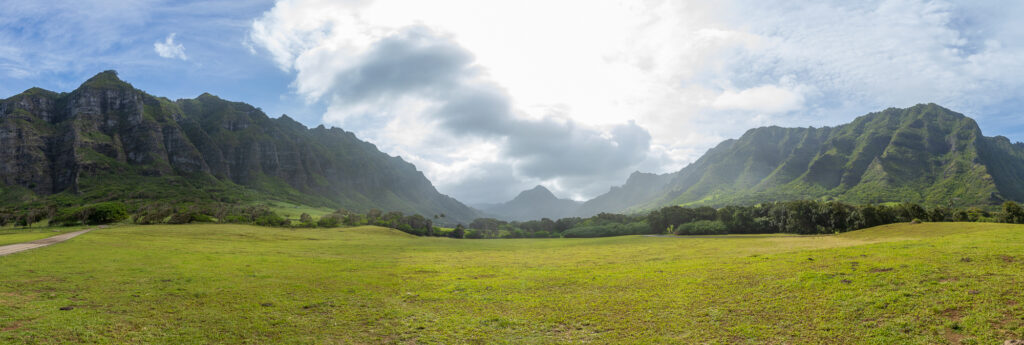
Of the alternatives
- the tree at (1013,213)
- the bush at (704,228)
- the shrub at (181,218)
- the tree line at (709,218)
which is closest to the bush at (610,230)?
the tree line at (709,218)

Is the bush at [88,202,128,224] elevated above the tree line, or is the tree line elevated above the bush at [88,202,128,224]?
the bush at [88,202,128,224]

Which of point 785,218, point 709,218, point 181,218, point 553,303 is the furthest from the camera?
point 709,218

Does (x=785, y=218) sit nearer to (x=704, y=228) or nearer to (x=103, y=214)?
(x=704, y=228)

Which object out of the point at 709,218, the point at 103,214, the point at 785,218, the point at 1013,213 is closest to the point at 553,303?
the point at 1013,213

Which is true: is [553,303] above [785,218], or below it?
below

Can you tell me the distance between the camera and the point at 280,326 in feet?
55.7

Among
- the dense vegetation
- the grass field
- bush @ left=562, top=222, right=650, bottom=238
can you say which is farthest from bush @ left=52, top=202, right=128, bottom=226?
bush @ left=562, top=222, right=650, bottom=238

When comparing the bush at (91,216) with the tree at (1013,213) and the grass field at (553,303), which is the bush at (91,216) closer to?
the grass field at (553,303)

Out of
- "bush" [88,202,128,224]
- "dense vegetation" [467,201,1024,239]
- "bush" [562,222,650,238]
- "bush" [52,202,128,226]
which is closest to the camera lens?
"dense vegetation" [467,201,1024,239]

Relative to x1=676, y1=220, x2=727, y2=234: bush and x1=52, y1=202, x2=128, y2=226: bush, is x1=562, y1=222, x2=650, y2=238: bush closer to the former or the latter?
x1=676, y1=220, x2=727, y2=234: bush

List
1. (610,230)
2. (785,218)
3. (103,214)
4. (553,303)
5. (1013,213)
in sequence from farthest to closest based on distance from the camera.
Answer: (610,230) < (785,218) < (103,214) < (1013,213) < (553,303)

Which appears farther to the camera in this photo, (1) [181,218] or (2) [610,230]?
(2) [610,230]

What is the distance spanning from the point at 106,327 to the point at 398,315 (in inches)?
443

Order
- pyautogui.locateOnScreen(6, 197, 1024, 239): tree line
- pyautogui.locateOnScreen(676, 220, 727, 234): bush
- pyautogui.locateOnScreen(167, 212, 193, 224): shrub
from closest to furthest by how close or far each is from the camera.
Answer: pyautogui.locateOnScreen(6, 197, 1024, 239): tree line
pyautogui.locateOnScreen(167, 212, 193, 224): shrub
pyautogui.locateOnScreen(676, 220, 727, 234): bush
